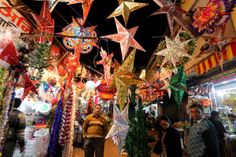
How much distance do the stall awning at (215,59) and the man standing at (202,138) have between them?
1.27 meters

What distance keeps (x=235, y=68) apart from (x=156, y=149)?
2936 millimetres

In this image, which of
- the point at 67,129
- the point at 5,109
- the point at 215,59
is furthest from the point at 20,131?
the point at 215,59

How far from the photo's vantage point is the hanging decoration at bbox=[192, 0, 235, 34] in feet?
8.61

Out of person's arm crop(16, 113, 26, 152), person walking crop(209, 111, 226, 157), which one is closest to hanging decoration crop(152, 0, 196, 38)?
person walking crop(209, 111, 226, 157)

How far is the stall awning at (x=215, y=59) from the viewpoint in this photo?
3.16 metres

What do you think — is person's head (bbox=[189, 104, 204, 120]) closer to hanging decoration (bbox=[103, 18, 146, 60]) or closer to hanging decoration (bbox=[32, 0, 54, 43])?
hanging decoration (bbox=[103, 18, 146, 60])

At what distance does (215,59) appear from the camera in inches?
148

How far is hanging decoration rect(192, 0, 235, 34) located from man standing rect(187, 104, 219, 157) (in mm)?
1473

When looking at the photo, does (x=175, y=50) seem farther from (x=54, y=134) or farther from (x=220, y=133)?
(x=54, y=134)

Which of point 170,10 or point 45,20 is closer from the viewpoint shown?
point 170,10

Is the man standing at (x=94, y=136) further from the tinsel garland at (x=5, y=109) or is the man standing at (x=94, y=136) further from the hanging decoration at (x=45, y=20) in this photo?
the hanging decoration at (x=45, y=20)

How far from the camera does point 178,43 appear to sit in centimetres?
325

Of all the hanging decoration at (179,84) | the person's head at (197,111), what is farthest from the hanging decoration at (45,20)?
the person's head at (197,111)

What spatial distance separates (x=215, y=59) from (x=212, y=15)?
135 cm
